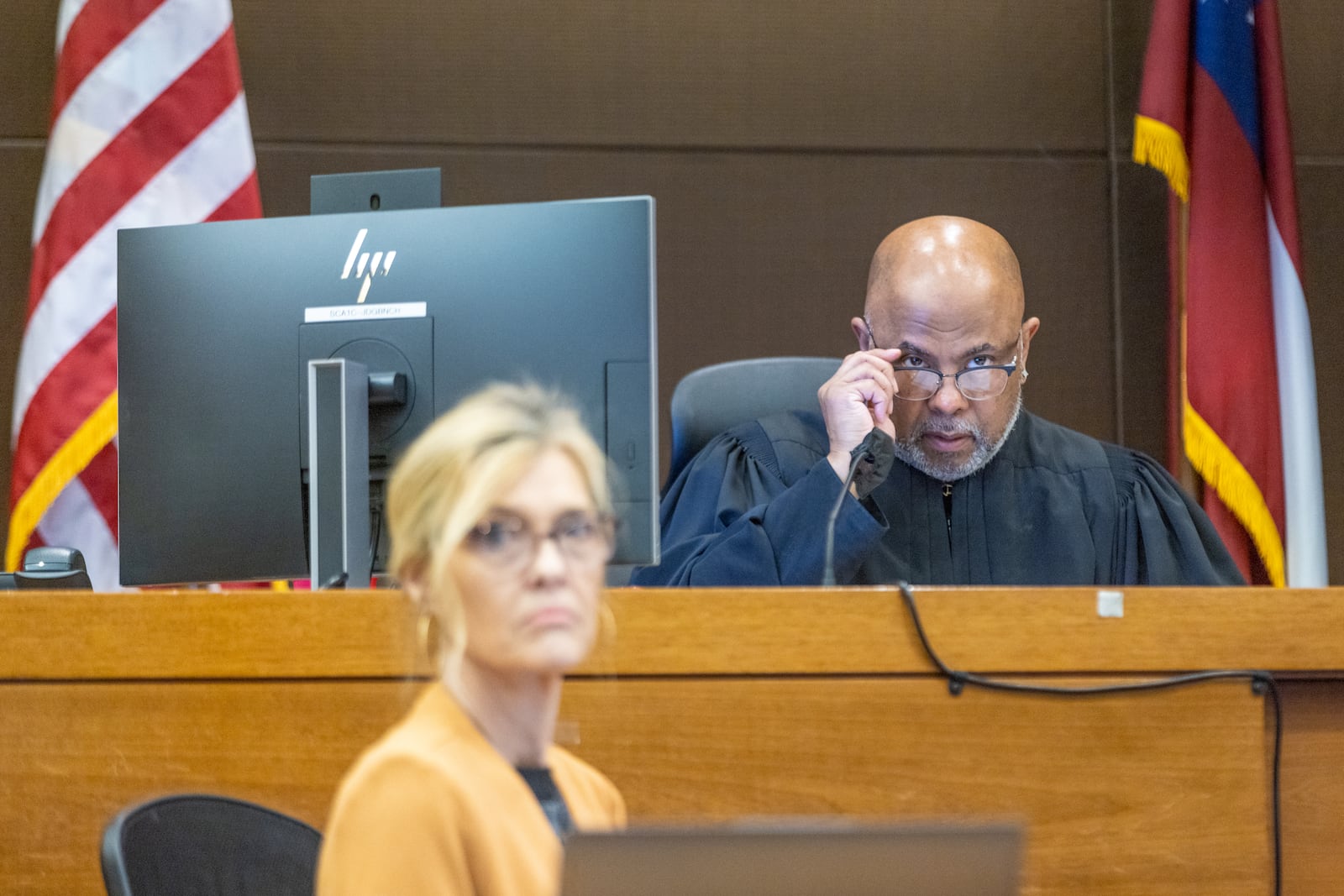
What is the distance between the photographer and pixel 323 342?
5.52 ft

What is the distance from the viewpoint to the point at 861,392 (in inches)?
85.9

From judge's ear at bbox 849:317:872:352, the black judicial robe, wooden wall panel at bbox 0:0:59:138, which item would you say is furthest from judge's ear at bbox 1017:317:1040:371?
wooden wall panel at bbox 0:0:59:138

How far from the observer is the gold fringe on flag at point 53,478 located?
2.82 m

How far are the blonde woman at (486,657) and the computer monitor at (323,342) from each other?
0.85m

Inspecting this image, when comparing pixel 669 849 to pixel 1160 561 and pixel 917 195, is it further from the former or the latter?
pixel 917 195

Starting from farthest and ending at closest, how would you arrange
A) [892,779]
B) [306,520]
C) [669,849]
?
[306,520], [892,779], [669,849]

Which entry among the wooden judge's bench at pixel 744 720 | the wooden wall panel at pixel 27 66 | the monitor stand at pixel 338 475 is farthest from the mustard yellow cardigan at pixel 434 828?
the wooden wall panel at pixel 27 66

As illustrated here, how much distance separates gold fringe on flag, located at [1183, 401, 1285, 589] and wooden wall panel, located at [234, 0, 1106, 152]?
0.88 metres

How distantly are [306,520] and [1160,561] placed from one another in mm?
1315

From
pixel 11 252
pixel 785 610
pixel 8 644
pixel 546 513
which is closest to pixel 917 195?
pixel 11 252

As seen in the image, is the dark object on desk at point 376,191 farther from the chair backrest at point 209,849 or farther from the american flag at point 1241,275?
the american flag at point 1241,275

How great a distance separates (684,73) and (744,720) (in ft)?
8.27

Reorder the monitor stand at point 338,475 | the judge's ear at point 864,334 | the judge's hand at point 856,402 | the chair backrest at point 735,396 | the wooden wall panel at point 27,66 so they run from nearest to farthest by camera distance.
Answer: the monitor stand at point 338,475 → the judge's hand at point 856,402 → the judge's ear at point 864,334 → the chair backrest at point 735,396 → the wooden wall panel at point 27,66

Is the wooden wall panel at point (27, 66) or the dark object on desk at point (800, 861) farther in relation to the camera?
the wooden wall panel at point (27, 66)
